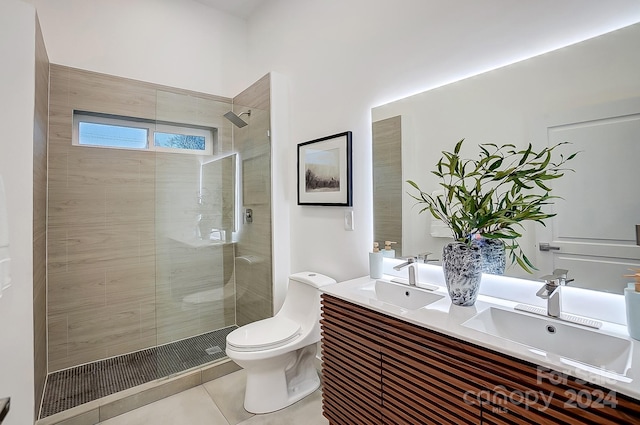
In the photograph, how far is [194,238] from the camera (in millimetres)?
2646

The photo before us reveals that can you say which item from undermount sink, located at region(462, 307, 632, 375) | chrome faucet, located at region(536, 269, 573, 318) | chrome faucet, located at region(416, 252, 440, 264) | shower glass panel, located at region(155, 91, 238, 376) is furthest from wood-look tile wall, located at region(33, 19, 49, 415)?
chrome faucet, located at region(536, 269, 573, 318)

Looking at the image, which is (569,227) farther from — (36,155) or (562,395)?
(36,155)

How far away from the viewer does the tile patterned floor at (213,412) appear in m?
1.87

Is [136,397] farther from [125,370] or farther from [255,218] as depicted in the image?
[255,218]

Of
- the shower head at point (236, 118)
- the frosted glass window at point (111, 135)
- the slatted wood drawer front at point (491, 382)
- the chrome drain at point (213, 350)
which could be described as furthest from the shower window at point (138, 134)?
the slatted wood drawer front at point (491, 382)

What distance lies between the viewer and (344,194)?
2.13 metres

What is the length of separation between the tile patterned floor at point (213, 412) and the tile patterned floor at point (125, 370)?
22cm

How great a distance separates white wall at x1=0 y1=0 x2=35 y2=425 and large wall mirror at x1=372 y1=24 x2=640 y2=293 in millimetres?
2191

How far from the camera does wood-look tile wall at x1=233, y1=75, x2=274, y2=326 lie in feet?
8.77

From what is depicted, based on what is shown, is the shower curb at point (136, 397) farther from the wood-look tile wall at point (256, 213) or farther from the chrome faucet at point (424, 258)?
the chrome faucet at point (424, 258)

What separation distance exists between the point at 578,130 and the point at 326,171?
1.42m

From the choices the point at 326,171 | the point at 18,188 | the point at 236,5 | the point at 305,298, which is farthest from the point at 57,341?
the point at 236,5

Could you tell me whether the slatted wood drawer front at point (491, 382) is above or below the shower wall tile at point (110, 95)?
below

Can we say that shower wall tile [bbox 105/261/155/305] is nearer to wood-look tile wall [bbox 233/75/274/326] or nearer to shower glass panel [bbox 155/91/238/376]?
shower glass panel [bbox 155/91/238/376]
